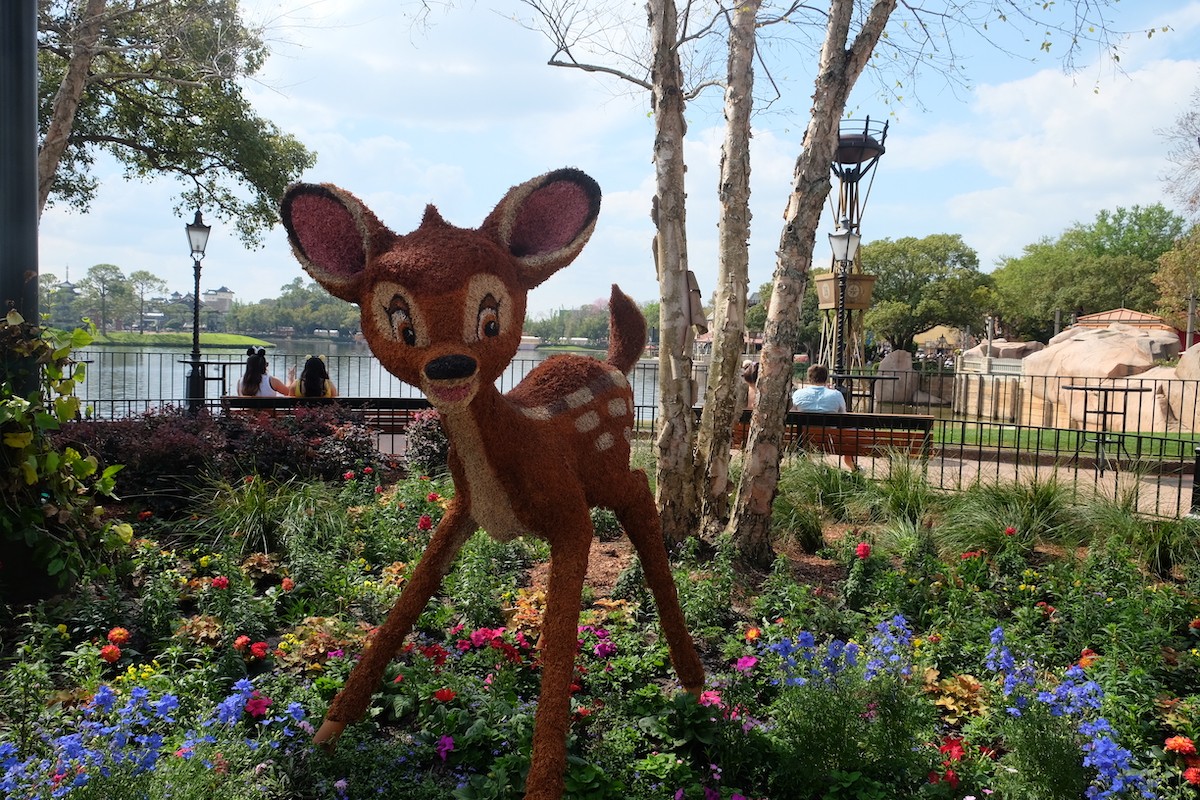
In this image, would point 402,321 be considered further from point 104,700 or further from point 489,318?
point 104,700

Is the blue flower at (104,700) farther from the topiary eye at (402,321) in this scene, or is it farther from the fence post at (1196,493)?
the fence post at (1196,493)

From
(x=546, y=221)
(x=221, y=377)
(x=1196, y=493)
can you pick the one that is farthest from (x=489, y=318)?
(x=221, y=377)

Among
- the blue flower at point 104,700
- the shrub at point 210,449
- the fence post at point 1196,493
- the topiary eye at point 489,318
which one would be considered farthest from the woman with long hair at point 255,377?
the fence post at point 1196,493

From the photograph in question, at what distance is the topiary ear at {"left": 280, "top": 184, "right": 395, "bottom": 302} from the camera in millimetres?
2613

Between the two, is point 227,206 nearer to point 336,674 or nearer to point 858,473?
point 858,473

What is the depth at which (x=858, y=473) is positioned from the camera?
7457mm

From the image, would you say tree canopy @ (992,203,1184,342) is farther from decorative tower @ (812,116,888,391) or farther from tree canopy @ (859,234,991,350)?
decorative tower @ (812,116,888,391)

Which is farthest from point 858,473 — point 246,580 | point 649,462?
point 246,580

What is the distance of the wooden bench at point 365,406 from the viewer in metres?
10.4

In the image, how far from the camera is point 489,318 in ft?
8.29

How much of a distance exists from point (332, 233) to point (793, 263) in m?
3.60

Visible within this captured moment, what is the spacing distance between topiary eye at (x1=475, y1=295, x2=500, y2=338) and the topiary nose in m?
0.17

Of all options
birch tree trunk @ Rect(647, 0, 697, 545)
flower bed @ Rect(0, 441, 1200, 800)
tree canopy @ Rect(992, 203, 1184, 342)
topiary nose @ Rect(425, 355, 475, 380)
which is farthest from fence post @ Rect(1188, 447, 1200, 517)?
tree canopy @ Rect(992, 203, 1184, 342)

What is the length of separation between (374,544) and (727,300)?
3.05 meters
